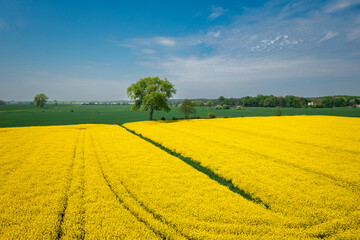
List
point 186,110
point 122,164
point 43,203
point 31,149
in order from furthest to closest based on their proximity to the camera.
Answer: point 186,110 → point 31,149 → point 122,164 → point 43,203

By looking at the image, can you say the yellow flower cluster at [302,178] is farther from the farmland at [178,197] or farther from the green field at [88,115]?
the green field at [88,115]

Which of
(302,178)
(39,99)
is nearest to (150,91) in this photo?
(302,178)

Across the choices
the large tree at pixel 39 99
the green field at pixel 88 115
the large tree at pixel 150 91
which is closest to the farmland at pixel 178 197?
the large tree at pixel 150 91

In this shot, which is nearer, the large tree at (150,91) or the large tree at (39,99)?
the large tree at (150,91)

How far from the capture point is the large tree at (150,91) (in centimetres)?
4720

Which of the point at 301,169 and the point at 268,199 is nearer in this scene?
the point at 268,199

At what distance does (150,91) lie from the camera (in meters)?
49.4

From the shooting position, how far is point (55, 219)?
22.7ft

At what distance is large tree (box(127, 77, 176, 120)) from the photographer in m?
47.2

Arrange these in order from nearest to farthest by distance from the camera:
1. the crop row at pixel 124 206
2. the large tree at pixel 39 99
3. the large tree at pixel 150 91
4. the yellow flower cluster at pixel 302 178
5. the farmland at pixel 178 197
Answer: the crop row at pixel 124 206
the farmland at pixel 178 197
the yellow flower cluster at pixel 302 178
the large tree at pixel 150 91
the large tree at pixel 39 99

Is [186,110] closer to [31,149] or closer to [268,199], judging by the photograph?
[31,149]

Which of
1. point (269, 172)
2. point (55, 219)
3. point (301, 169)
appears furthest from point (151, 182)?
point (301, 169)

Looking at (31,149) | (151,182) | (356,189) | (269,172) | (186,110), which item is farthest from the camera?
(186,110)

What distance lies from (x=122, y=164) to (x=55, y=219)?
22.7 ft
